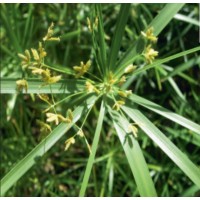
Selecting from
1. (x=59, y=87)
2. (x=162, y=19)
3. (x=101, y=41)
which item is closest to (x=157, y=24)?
(x=162, y=19)

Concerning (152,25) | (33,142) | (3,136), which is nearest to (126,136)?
(152,25)

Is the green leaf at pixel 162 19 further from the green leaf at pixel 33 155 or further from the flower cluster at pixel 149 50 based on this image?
the green leaf at pixel 33 155

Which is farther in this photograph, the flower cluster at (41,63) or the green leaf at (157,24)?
the green leaf at (157,24)

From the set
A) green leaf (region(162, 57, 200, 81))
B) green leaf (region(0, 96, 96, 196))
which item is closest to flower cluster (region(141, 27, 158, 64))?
green leaf (region(0, 96, 96, 196))

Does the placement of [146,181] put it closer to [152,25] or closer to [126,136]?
[126,136]

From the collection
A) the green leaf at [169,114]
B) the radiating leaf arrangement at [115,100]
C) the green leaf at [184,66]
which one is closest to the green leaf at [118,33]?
the radiating leaf arrangement at [115,100]
